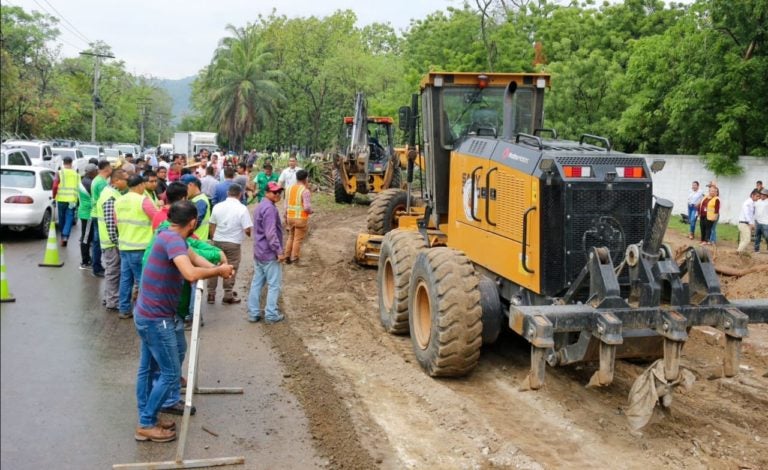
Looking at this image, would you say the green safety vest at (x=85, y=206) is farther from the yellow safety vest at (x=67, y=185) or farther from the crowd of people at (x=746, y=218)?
the crowd of people at (x=746, y=218)

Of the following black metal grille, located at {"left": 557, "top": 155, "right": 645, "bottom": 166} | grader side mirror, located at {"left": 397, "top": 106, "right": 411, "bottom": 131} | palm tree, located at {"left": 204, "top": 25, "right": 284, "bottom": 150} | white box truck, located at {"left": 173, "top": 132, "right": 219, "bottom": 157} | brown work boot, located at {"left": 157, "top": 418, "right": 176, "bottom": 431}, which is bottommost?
brown work boot, located at {"left": 157, "top": 418, "right": 176, "bottom": 431}

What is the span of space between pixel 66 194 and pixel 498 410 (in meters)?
10.2

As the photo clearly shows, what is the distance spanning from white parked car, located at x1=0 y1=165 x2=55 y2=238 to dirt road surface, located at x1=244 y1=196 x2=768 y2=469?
7.47 m

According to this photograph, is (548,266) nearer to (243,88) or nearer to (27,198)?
(27,198)

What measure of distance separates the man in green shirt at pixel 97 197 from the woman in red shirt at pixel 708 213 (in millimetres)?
13441

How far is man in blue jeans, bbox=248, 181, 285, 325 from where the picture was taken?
365 inches

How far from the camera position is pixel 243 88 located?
5316cm

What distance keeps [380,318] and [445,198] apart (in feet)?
5.82

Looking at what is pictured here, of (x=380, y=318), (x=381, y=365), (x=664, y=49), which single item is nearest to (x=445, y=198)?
(x=380, y=318)

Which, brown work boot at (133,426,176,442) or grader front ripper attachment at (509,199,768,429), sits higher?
grader front ripper attachment at (509,199,768,429)

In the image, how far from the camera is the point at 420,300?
7.71 m

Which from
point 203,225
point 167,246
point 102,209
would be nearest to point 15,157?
point 102,209

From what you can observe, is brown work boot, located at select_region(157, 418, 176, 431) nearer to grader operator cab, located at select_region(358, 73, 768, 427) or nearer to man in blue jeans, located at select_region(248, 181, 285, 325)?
grader operator cab, located at select_region(358, 73, 768, 427)

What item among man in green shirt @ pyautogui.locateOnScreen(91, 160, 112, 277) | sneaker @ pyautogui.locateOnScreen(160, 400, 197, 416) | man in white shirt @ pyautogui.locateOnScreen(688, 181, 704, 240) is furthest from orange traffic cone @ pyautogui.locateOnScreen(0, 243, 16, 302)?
man in white shirt @ pyautogui.locateOnScreen(688, 181, 704, 240)
